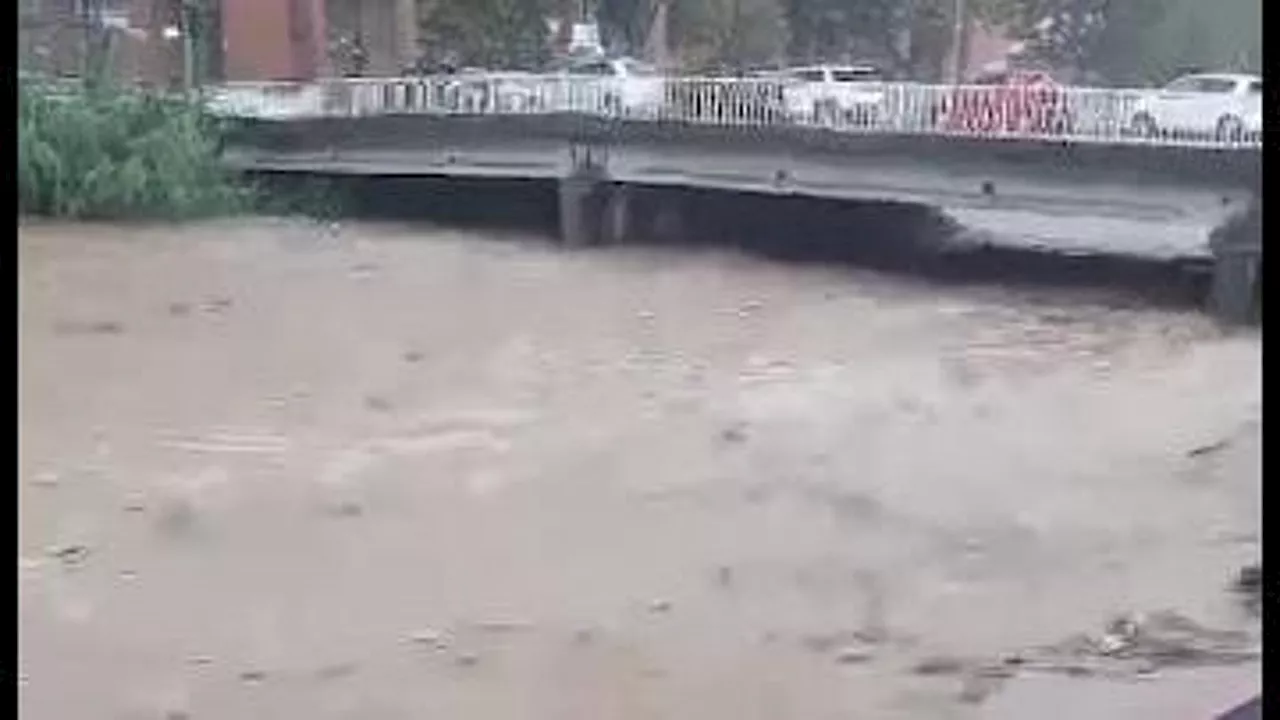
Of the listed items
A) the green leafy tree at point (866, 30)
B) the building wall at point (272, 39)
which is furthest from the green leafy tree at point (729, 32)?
the building wall at point (272, 39)

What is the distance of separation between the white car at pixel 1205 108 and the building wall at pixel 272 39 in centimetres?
48

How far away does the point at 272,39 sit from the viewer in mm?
1091

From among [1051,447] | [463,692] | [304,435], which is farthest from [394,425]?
[1051,447]

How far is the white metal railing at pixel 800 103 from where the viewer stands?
1170mm

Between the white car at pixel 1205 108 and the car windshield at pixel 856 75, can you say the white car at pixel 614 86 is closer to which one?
the car windshield at pixel 856 75

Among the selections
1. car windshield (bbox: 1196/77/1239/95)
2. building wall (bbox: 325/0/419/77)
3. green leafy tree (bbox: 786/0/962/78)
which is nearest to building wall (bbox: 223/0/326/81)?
building wall (bbox: 325/0/419/77)

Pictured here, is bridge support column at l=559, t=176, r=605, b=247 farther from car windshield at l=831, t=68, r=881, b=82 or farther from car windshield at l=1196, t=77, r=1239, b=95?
car windshield at l=1196, t=77, r=1239, b=95

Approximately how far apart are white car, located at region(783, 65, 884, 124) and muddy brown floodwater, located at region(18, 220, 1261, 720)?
10cm

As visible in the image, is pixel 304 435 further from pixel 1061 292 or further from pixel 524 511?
pixel 1061 292

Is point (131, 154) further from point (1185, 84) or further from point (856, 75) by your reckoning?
point (1185, 84)

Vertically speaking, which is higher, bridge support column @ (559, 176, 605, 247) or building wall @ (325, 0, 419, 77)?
building wall @ (325, 0, 419, 77)

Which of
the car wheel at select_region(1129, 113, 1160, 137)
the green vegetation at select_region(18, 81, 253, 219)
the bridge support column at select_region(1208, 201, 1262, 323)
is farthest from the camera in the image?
the car wheel at select_region(1129, 113, 1160, 137)

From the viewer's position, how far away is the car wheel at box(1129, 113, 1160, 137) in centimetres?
115

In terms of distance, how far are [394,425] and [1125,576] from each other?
0.46 meters
